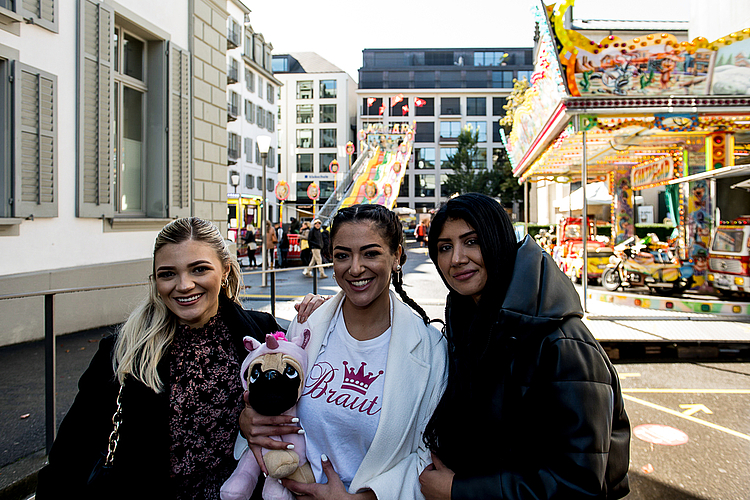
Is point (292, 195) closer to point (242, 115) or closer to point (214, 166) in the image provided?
point (242, 115)

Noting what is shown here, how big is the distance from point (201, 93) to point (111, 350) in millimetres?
8449

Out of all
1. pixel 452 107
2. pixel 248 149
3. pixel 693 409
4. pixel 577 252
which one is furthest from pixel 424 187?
pixel 693 409

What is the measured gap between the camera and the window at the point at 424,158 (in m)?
57.5

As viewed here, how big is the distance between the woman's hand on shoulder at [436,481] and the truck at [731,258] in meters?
9.12

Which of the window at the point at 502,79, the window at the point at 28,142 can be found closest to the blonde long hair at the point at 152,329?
the window at the point at 28,142

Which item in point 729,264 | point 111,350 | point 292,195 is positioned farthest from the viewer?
point 292,195

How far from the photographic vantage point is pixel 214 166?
9.88 meters

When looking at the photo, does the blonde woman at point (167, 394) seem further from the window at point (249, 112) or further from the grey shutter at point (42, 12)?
the window at point (249, 112)

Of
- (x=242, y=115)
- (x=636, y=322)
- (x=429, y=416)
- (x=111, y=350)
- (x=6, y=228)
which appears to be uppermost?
(x=242, y=115)

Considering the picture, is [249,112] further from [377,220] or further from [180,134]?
[377,220]

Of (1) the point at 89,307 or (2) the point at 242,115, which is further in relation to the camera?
(2) the point at 242,115

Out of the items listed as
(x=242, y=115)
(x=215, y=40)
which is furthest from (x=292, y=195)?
(x=215, y=40)

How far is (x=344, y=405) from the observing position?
1.73 m

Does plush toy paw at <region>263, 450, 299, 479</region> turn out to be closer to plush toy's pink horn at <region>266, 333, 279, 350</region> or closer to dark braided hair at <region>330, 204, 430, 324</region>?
plush toy's pink horn at <region>266, 333, 279, 350</region>
